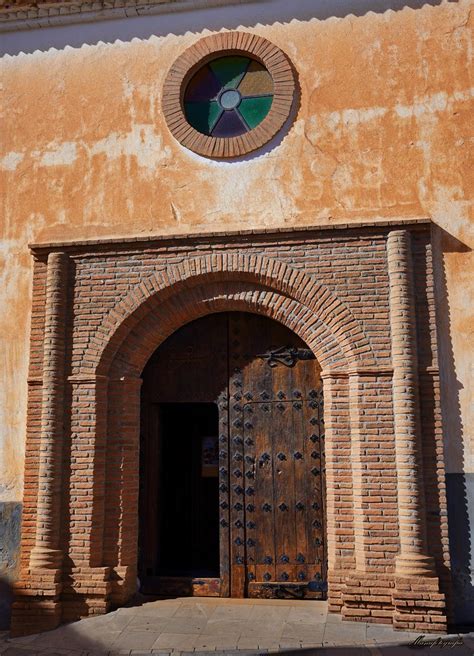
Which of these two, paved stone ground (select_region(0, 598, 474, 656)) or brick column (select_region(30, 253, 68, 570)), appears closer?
paved stone ground (select_region(0, 598, 474, 656))

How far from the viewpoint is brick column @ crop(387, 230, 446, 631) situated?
17.7 feet

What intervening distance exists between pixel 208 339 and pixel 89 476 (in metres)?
1.81

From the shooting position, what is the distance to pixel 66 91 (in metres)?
7.01

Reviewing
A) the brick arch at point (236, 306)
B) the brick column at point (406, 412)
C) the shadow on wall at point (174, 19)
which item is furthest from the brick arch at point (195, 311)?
the shadow on wall at point (174, 19)

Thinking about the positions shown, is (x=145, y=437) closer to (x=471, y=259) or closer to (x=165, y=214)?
(x=165, y=214)

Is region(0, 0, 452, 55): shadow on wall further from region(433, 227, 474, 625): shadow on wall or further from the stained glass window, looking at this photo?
region(433, 227, 474, 625): shadow on wall

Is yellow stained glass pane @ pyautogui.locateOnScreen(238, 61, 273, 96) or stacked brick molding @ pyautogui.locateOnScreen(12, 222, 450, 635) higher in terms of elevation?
yellow stained glass pane @ pyautogui.locateOnScreen(238, 61, 273, 96)

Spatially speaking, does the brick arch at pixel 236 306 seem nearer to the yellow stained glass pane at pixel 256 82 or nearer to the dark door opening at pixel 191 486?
the dark door opening at pixel 191 486

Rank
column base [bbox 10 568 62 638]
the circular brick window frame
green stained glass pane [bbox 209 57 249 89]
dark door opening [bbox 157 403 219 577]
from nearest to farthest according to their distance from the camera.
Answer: column base [bbox 10 568 62 638], the circular brick window frame, green stained glass pane [bbox 209 57 249 89], dark door opening [bbox 157 403 219 577]

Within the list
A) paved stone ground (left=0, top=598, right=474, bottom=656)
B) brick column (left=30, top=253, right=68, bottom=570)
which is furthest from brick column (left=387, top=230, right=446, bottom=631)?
brick column (left=30, top=253, right=68, bottom=570)

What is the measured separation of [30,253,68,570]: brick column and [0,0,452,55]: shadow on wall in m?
2.53

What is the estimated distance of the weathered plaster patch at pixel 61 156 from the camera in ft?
22.6

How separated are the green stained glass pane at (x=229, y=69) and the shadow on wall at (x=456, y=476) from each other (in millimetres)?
2853

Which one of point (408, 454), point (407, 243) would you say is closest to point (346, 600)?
point (408, 454)
